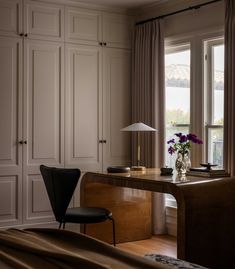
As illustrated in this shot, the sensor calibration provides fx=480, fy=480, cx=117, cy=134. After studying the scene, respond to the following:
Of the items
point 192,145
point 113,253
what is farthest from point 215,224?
point 113,253

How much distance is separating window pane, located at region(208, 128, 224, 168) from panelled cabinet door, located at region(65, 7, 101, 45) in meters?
1.66

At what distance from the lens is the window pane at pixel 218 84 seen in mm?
4609

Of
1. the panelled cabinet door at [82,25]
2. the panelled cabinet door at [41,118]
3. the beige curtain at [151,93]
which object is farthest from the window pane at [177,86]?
the panelled cabinet door at [41,118]

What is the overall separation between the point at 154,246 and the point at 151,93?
1.64 m

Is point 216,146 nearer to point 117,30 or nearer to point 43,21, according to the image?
point 117,30

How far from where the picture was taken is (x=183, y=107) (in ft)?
16.7

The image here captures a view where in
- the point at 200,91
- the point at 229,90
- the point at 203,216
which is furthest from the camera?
the point at 200,91

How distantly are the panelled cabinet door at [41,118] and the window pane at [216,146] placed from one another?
1.55 m

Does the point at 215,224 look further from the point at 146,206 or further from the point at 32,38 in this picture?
the point at 32,38

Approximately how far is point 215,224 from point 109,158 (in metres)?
1.97

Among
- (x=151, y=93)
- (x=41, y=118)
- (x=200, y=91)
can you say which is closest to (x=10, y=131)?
(x=41, y=118)

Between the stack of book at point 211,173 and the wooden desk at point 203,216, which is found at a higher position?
the stack of book at point 211,173

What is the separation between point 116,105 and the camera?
→ 215 inches

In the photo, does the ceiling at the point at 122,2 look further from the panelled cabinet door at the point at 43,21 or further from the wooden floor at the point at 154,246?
the wooden floor at the point at 154,246
